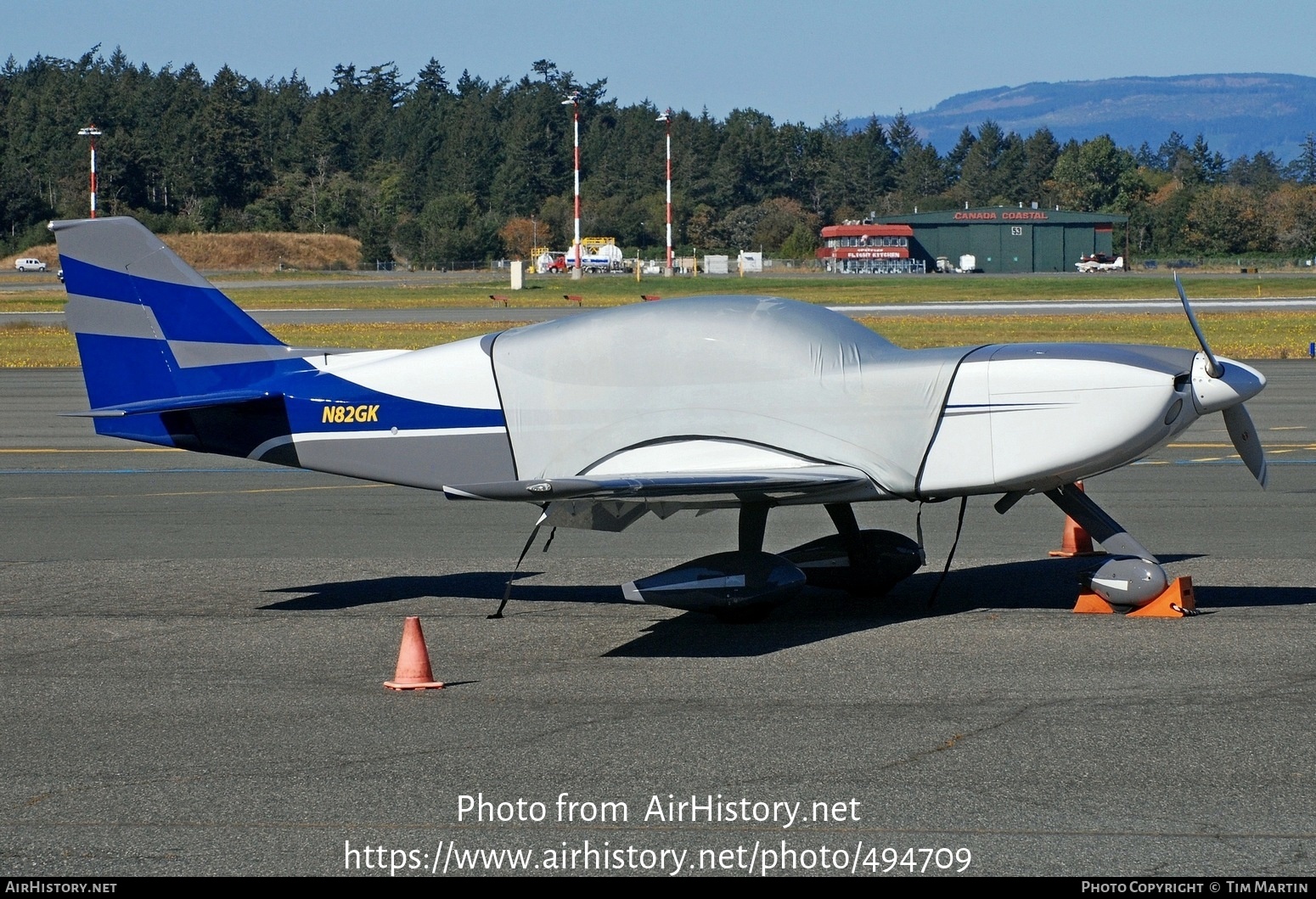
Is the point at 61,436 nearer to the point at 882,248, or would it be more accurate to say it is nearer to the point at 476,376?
the point at 476,376

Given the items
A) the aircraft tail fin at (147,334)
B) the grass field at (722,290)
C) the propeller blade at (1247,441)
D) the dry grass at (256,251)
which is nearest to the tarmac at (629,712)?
the propeller blade at (1247,441)

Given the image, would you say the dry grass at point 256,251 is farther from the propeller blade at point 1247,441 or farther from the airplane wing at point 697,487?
the propeller blade at point 1247,441

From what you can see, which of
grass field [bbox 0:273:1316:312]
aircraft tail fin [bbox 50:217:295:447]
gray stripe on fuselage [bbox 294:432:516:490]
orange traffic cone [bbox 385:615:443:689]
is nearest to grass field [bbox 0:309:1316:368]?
grass field [bbox 0:273:1316:312]

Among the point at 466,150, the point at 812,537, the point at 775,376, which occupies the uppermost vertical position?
the point at 466,150

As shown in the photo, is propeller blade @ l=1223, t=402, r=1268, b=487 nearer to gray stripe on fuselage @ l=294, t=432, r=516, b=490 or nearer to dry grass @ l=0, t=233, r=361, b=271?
gray stripe on fuselage @ l=294, t=432, r=516, b=490

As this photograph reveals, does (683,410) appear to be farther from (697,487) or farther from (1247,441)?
(1247,441)

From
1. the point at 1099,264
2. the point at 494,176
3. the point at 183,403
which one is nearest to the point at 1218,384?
the point at 183,403

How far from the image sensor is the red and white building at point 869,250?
12088cm

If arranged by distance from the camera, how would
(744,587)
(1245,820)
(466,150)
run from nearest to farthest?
(1245,820) < (744,587) < (466,150)

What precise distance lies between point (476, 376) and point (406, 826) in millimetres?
4834

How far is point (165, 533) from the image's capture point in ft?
43.8

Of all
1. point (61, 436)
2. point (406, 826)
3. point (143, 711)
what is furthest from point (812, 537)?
point (61, 436)

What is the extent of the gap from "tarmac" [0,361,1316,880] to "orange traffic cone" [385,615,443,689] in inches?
5.7

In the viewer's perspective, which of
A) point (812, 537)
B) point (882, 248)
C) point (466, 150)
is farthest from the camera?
point (466, 150)
